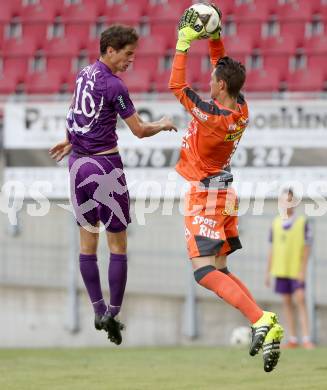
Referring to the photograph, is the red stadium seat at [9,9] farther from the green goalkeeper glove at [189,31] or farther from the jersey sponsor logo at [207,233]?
the jersey sponsor logo at [207,233]

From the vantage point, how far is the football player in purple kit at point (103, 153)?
304 inches

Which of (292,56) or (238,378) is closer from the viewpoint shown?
(238,378)

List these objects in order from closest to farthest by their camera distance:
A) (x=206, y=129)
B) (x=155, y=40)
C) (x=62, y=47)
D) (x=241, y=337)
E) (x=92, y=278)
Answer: (x=206, y=129) → (x=92, y=278) → (x=241, y=337) → (x=155, y=40) → (x=62, y=47)

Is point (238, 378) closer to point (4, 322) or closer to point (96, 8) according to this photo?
point (4, 322)

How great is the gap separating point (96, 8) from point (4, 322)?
17.0 feet

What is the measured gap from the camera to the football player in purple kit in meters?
7.71

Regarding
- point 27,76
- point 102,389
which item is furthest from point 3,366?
point 27,76

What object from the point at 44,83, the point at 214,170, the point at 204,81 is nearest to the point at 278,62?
the point at 204,81

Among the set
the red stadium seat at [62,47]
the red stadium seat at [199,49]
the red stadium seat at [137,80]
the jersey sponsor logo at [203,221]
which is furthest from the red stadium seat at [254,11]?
the jersey sponsor logo at [203,221]

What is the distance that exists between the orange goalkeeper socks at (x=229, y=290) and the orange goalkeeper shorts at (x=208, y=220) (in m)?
0.15

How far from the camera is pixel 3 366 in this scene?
31.9 ft

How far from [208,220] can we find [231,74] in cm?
105

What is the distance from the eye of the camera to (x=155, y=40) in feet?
51.7

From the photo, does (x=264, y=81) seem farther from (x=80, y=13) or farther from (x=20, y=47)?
(x=20, y=47)
